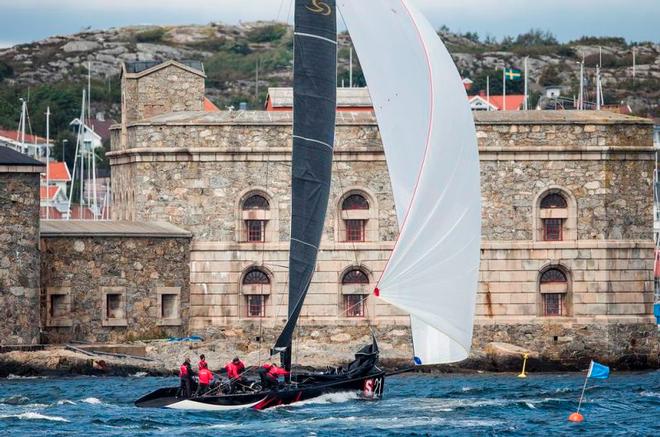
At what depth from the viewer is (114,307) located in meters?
48.2

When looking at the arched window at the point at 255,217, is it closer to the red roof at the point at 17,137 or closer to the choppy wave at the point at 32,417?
the choppy wave at the point at 32,417

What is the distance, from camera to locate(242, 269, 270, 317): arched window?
4947cm

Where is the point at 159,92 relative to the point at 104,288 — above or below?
above

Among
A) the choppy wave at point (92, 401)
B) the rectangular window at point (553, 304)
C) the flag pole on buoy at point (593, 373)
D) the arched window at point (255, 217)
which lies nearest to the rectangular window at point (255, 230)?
the arched window at point (255, 217)

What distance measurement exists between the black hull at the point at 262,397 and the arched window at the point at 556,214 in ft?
37.2

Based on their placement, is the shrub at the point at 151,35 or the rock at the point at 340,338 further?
the shrub at the point at 151,35

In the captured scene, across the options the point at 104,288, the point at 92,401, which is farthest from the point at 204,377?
the point at 104,288

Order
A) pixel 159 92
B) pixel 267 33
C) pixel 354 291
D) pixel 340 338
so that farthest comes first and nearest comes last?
pixel 267 33 < pixel 159 92 < pixel 354 291 < pixel 340 338

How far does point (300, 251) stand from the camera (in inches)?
1529

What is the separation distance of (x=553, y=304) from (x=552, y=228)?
1.77m

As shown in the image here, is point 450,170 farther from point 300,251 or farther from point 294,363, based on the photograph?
point 294,363

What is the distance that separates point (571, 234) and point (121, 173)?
35.8 feet

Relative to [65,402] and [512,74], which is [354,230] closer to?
[65,402]

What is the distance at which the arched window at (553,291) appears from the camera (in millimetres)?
49719
